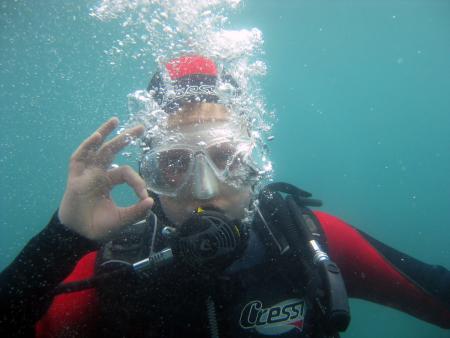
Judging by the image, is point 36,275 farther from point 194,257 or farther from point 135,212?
point 194,257

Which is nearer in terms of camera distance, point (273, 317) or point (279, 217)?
point (273, 317)

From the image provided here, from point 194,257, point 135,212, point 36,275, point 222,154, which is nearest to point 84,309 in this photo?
point 36,275

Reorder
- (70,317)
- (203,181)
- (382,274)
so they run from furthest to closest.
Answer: (382,274)
(203,181)
(70,317)

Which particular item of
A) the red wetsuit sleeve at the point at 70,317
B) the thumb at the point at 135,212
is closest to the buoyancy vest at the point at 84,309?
the red wetsuit sleeve at the point at 70,317

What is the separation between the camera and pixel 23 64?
1010 inches

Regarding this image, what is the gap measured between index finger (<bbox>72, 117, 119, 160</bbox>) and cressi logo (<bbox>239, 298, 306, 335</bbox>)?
1.60 m

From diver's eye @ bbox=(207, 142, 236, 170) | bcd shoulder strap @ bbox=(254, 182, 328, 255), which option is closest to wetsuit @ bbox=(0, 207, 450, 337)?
bcd shoulder strap @ bbox=(254, 182, 328, 255)

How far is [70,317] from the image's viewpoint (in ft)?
7.93

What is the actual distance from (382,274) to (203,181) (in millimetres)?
1762

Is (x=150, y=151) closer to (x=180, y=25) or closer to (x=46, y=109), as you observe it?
(x=180, y=25)

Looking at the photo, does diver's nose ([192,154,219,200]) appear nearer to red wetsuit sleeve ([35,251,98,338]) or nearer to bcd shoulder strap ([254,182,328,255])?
bcd shoulder strap ([254,182,328,255])

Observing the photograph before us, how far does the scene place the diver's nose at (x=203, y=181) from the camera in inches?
101

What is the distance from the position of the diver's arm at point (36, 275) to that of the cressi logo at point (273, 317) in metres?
1.20

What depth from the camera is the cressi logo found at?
2.40 m
